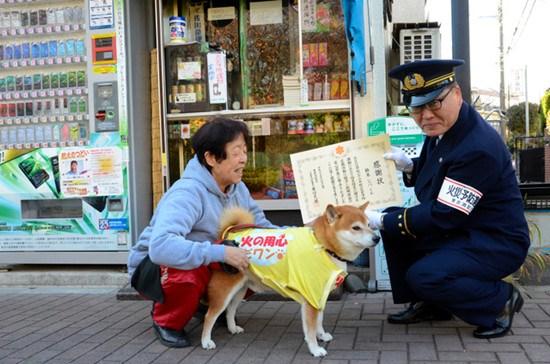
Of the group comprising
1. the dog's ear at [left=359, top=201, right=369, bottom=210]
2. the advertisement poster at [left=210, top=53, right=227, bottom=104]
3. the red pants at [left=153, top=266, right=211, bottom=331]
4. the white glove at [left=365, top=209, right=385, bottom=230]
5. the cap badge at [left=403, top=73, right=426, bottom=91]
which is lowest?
the red pants at [left=153, top=266, right=211, bottom=331]

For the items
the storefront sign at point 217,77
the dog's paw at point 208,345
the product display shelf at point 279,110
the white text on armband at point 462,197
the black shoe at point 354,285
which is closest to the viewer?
the white text on armband at point 462,197

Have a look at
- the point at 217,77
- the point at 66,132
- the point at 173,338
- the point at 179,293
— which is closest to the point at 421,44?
the point at 217,77

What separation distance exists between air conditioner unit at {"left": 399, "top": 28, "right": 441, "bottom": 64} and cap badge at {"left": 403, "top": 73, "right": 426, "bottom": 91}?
3233mm

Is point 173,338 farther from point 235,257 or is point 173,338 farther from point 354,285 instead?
point 354,285

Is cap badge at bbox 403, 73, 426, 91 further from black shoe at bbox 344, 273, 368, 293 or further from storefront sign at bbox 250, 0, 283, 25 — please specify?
storefront sign at bbox 250, 0, 283, 25

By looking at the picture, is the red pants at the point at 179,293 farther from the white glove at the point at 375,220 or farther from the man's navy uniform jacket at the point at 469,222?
the man's navy uniform jacket at the point at 469,222

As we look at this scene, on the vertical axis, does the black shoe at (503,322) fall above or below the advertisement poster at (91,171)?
below

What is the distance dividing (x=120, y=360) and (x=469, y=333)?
2.20 meters

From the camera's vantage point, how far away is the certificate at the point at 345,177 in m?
3.79

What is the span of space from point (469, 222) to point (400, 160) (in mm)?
675

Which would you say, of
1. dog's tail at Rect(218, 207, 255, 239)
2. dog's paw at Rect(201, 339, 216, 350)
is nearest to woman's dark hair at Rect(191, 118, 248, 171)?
dog's tail at Rect(218, 207, 255, 239)

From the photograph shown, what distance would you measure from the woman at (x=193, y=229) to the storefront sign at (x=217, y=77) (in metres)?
2.16

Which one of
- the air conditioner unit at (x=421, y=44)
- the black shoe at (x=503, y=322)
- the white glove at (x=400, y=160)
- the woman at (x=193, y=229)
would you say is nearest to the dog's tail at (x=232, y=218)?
the woman at (x=193, y=229)

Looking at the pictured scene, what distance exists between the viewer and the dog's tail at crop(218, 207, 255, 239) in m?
3.69
